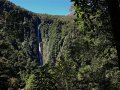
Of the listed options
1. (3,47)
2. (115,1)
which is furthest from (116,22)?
(3,47)

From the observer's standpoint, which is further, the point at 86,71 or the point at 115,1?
the point at 86,71

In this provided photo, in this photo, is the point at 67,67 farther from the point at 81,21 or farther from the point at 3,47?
the point at 81,21

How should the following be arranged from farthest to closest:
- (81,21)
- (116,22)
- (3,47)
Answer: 1. (3,47)
2. (81,21)
3. (116,22)

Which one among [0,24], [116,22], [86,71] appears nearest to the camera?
[116,22]

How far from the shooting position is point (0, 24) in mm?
16938

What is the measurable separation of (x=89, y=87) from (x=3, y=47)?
3967 cm

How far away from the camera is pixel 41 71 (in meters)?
49.2

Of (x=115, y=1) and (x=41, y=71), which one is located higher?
(x=115, y=1)

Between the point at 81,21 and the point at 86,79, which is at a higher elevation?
the point at 81,21

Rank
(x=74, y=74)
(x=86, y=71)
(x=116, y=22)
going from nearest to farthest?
(x=116, y=22), (x=86, y=71), (x=74, y=74)

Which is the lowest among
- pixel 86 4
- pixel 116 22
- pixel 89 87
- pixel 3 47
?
pixel 89 87

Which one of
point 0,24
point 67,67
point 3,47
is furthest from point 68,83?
point 0,24

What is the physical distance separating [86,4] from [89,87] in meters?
58.3

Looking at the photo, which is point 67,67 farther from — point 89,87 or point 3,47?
point 3,47
